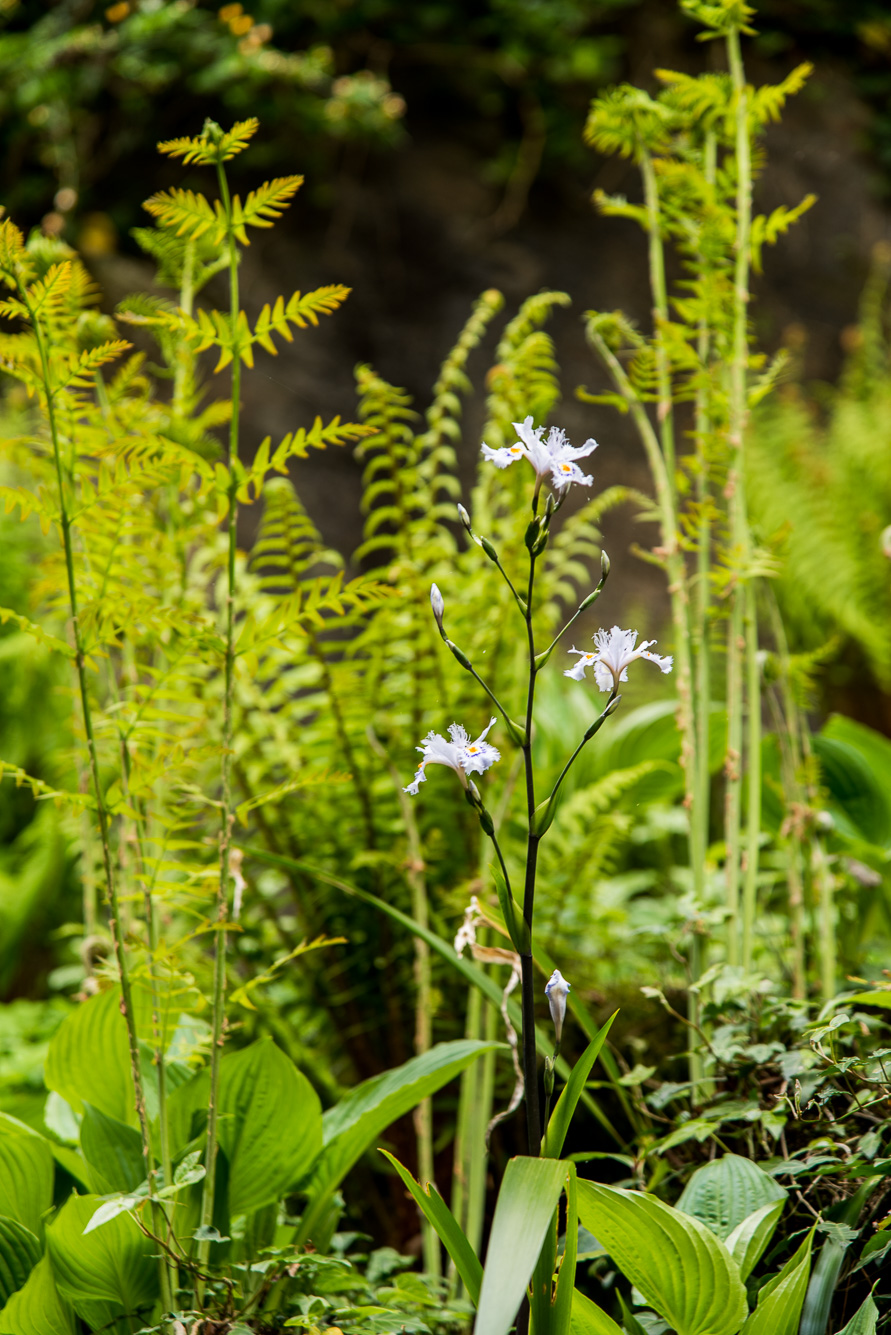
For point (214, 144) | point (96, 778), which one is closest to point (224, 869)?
point (96, 778)

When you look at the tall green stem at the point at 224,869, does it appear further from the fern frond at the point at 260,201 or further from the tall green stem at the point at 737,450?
the tall green stem at the point at 737,450

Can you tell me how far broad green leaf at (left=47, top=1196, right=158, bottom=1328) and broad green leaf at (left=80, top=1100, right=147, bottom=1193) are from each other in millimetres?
100

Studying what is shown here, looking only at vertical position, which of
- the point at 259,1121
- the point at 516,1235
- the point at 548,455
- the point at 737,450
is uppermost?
the point at 737,450

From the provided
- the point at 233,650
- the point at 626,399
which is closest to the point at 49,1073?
the point at 233,650

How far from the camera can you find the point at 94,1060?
1176mm

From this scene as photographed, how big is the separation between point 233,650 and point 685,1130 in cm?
70

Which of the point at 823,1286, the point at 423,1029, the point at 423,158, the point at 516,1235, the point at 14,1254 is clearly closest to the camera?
the point at 516,1235

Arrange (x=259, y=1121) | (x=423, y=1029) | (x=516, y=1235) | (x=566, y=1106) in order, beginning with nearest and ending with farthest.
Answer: (x=516, y=1235), (x=566, y=1106), (x=259, y=1121), (x=423, y=1029)

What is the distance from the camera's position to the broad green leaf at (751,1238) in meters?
0.88

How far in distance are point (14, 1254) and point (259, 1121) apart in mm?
270

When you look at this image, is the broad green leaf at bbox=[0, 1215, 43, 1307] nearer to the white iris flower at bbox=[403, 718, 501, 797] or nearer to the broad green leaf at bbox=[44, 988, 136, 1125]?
the broad green leaf at bbox=[44, 988, 136, 1125]

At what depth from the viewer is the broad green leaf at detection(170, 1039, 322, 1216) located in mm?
1062

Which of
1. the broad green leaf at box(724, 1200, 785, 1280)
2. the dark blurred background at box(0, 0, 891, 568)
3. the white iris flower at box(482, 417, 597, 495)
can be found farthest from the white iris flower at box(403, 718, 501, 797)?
the dark blurred background at box(0, 0, 891, 568)

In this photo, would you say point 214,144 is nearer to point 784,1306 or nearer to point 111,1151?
→ point 111,1151
